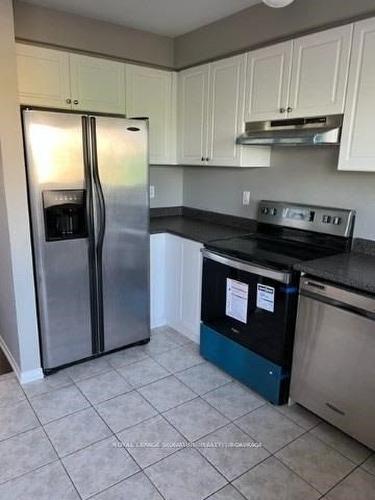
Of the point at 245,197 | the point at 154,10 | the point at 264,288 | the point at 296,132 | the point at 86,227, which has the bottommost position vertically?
the point at 264,288

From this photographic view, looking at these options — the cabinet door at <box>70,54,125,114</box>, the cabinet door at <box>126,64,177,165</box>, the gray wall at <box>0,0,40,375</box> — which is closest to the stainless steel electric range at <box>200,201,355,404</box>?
the cabinet door at <box>126,64,177,165</box>

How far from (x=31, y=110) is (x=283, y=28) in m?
1.60

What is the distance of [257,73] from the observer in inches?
101

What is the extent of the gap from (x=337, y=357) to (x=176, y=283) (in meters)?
1.45

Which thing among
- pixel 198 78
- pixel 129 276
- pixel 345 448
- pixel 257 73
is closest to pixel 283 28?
pixel 257 73

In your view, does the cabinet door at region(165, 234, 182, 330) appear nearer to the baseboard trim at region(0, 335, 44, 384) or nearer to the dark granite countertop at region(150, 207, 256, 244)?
the dark granite countertop at region(150, 207, 256, 244)

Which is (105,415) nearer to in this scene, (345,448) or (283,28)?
(345,448)

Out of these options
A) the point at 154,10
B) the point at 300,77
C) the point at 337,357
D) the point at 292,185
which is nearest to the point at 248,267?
the point at 337,357

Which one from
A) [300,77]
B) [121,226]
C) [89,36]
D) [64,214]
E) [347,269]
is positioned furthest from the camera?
[89,36]

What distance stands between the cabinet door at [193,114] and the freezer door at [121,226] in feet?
2.20

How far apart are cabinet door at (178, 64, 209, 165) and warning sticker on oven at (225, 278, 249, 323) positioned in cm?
119

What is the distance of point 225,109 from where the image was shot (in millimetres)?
2830

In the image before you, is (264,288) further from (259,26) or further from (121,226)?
(259,26)

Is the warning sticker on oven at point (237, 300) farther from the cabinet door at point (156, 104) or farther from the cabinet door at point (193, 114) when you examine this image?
the cabinet door at point (156, 104)
